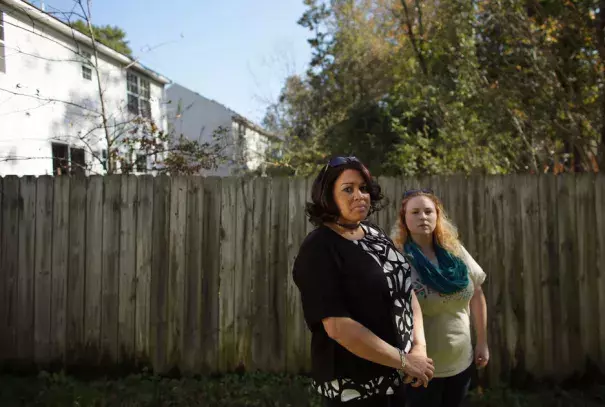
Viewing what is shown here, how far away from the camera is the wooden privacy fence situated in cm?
475

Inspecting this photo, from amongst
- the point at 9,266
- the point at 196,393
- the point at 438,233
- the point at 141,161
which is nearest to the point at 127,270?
the point at 9,266

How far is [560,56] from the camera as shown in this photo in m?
7.30

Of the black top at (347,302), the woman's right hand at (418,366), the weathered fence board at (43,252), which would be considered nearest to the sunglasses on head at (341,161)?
the black top at (347,302)

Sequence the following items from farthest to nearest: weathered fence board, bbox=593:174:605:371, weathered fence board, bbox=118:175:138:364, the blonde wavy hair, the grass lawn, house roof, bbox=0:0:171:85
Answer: house roof, bbox=0:0:171:85 → weathered fence board, bbox=118:175:138:364 → weathered fence board, bbox=593:174:605:371 → the grass lawn → the blonde wavy hair

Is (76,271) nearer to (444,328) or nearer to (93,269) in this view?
(93,269)

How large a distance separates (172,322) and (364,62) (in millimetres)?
20049

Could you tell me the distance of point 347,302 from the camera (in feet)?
6.55

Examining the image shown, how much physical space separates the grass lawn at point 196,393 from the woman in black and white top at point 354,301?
2414 millimetres

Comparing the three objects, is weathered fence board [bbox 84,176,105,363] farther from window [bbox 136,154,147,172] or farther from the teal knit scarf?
the teal knit scarf

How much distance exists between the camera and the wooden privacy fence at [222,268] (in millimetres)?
4754

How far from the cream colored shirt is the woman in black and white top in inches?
22.4

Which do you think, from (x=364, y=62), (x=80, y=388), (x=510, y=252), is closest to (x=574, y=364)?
(x=510, y=252)

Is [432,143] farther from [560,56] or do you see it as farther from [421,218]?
[421,218]

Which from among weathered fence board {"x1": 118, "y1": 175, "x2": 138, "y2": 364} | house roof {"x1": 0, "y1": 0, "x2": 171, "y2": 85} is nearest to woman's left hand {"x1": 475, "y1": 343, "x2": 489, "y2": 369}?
weathered fence board {"x1": 118, "y1": 175, "x2": 138, "y2": 364}
